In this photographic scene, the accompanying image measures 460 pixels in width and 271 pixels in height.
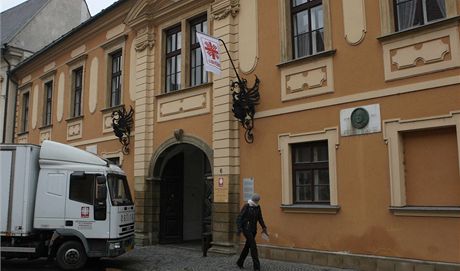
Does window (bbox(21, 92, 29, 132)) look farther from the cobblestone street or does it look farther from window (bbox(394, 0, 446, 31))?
window (bbox(394, 0, 446, 31))

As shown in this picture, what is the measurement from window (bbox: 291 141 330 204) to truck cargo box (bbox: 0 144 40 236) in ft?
19.8

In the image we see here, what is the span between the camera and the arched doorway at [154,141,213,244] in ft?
49.7

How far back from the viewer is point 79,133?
19188mm

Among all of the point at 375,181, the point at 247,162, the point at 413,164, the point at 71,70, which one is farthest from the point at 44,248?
the point at 71,70

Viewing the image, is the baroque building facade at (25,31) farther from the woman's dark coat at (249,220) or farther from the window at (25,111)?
the woman's dark coat at (249,220)

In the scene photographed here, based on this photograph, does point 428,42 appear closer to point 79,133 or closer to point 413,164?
point 413,164

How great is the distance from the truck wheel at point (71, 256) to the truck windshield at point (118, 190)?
125cm

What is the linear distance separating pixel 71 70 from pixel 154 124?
6.90 m

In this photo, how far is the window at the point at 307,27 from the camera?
11.2 metres

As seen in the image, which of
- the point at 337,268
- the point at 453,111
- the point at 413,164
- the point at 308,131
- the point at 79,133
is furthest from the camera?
the point at 79,133

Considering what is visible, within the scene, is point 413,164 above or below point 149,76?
below

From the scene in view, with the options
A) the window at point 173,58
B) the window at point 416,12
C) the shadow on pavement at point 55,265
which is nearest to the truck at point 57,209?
the shadow on pavement at point 55,265

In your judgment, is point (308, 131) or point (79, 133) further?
point (79, 133)

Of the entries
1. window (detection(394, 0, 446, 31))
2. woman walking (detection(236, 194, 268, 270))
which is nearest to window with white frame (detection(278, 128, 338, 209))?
woman walking (detection(236, 194, 268, 270))
